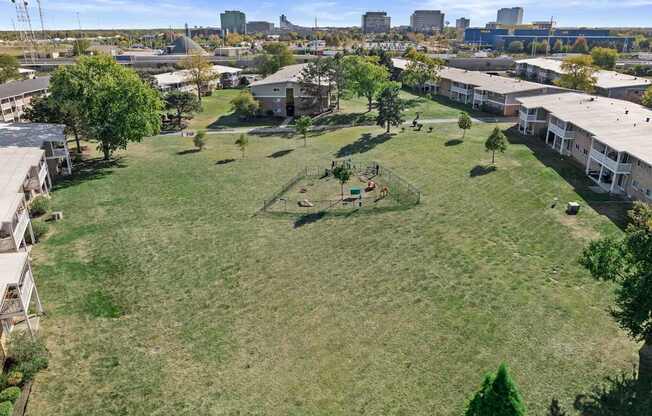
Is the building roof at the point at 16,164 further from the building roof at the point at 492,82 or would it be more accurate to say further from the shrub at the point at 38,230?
the building roof at the point at 492,82

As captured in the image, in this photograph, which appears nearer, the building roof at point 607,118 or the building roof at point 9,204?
the building roof at point 9,204

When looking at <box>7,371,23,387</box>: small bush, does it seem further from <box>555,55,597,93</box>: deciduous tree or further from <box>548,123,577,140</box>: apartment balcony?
<box>555,55,597,93</box>: deciduous tree

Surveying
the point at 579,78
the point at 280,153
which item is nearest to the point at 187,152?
the point at 280,153

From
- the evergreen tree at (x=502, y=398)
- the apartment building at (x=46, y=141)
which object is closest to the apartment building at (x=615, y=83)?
the evergreen tree at (x=502, y=398)

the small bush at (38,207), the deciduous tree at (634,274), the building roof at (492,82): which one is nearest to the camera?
the deciduous tree at (634,274)

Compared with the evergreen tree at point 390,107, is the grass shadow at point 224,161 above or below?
below

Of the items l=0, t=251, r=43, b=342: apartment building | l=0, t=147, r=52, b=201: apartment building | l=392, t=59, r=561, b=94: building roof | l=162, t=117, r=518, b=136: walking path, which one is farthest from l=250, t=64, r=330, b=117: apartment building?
l=0, t=251, r=43, b=342: apartment building

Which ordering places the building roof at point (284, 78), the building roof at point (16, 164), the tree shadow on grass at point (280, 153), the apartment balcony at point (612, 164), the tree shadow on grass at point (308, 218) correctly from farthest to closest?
the building roof at point (284, 78) < the tree shadow on grass at point (280, 153) < the apartment balcony at point (612, 164) < the tree shadow on grass at point (308, 218) < the building roof at point (16, 164)

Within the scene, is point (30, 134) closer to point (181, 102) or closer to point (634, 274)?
point (181, 102)
